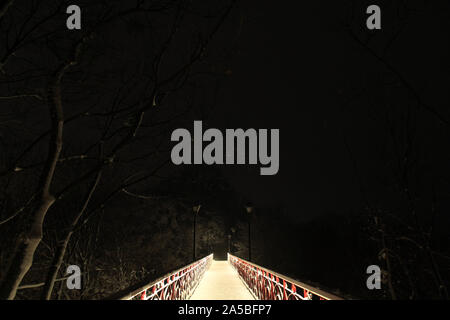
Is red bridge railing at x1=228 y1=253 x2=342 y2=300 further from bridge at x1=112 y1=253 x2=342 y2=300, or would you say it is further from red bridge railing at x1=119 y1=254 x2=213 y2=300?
red bridge railing at x1=119 y1=254 x2=213 y2=300

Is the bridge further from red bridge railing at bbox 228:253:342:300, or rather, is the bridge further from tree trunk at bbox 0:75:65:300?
tree trunk at bbox 0:75:65:300

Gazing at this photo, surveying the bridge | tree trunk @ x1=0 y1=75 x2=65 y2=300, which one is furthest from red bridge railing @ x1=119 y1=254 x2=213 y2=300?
tree trunk @ x1=0 y1=75 x2=65 y2=300

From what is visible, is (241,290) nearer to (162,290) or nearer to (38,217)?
(162,290)

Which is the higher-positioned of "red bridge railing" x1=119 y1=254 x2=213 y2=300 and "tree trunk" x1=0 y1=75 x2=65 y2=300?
"tree trunk" x1=0 y1=75 x2=65 y2=300

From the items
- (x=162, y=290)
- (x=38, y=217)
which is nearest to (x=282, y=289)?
(x=162, y=290)

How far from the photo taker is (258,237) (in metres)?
45.6

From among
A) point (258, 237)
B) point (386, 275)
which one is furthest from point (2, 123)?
point (258, 237)

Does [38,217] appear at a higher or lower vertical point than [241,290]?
higher

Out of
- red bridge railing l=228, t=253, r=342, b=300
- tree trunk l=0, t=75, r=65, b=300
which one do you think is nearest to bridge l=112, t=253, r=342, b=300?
red bridge railing l=228, t=253, r=342, b=300

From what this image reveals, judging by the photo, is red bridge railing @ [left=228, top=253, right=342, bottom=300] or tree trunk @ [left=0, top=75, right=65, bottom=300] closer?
tree trunk @ [left=0, top=75, right=65, bottom=300]

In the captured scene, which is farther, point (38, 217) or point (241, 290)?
point (241, 290)
